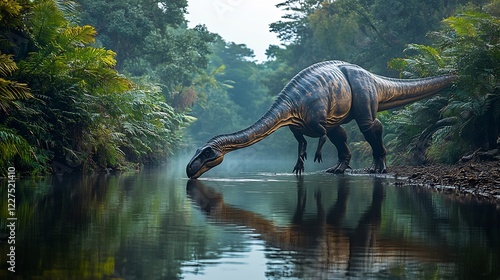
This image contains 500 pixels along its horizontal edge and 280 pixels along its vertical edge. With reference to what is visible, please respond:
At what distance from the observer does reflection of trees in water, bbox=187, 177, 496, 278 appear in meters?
5.45

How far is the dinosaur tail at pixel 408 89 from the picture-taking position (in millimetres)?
22936

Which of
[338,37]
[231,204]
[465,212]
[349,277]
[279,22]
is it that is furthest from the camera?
[279,22]

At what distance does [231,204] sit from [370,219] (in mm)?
2487

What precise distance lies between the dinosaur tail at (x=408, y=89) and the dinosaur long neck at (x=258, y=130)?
4.13 meters

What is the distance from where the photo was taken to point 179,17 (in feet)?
157

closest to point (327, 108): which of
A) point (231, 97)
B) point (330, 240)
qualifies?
point (330, 240)

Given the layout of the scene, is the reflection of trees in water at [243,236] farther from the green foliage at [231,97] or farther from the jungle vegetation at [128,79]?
the green foliage at [231,97]

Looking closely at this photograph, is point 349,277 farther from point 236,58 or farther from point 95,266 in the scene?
point 236,58

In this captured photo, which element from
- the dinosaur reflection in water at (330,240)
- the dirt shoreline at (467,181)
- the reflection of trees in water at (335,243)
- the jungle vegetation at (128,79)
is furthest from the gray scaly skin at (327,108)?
the reflection of trees in water at (335,243)

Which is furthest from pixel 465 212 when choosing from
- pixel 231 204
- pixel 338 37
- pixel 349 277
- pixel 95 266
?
pixel 338 37

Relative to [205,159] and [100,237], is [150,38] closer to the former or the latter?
[205,159]

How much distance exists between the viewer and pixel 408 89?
919 inches

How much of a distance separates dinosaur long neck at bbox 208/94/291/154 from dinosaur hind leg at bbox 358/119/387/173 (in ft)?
Answer: 9.38

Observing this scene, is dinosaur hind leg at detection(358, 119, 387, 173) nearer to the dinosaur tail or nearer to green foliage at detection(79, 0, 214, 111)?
the dinosaur tail
